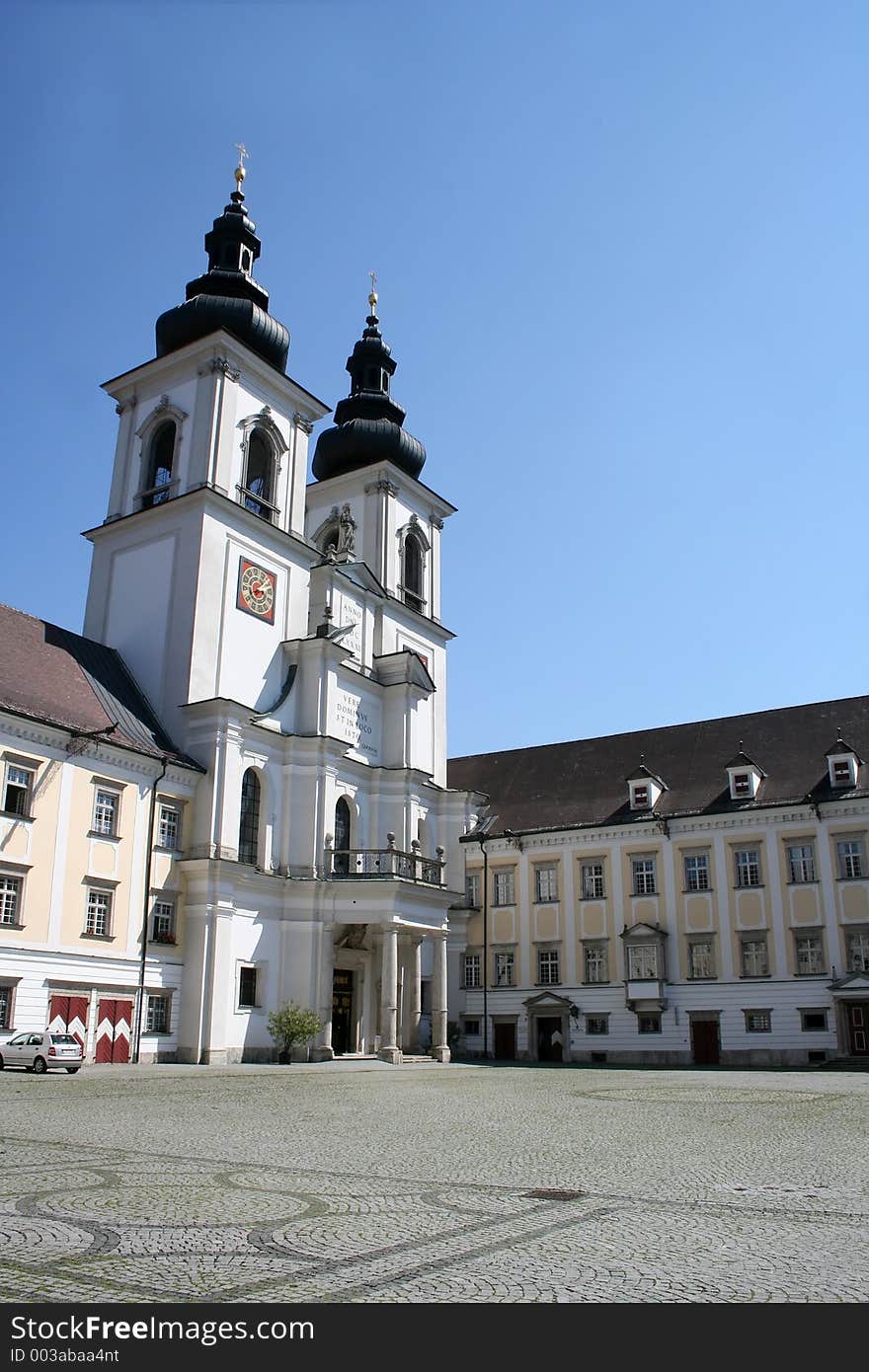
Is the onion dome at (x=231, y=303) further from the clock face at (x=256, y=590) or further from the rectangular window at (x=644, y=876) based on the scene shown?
the rectangular window at (x=644, y=876)

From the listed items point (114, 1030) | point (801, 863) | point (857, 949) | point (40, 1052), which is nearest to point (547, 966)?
point (801, 863)

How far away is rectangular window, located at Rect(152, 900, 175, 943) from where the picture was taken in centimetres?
3238

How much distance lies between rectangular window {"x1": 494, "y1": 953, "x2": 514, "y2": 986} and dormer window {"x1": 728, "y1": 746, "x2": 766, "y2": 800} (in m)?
11.5

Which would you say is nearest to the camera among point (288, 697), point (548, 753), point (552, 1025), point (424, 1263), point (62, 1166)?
point (424, 1263)

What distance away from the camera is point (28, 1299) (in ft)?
16.3

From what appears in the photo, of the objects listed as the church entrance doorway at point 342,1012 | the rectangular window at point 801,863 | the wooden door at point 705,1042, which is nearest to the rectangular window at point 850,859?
→ the rectangular window at point 801,863

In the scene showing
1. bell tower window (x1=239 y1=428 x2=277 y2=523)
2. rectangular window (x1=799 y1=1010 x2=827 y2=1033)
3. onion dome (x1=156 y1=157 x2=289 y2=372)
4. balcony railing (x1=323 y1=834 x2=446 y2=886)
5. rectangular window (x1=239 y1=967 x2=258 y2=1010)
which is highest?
onion dome (x1=156 y1=157 x2=289 y2=372)

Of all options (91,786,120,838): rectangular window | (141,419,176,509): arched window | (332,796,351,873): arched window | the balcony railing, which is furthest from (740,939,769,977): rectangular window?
(141,419,176,509): arched window

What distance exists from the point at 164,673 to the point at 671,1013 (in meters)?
23.0

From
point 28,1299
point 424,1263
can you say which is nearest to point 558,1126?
point 424,1263

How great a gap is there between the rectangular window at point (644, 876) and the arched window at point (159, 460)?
2334 cm

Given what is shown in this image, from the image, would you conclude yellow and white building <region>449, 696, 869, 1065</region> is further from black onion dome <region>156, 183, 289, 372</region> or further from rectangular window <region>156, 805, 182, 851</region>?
black onion dome <region>156, 183, 289, 372</region>
